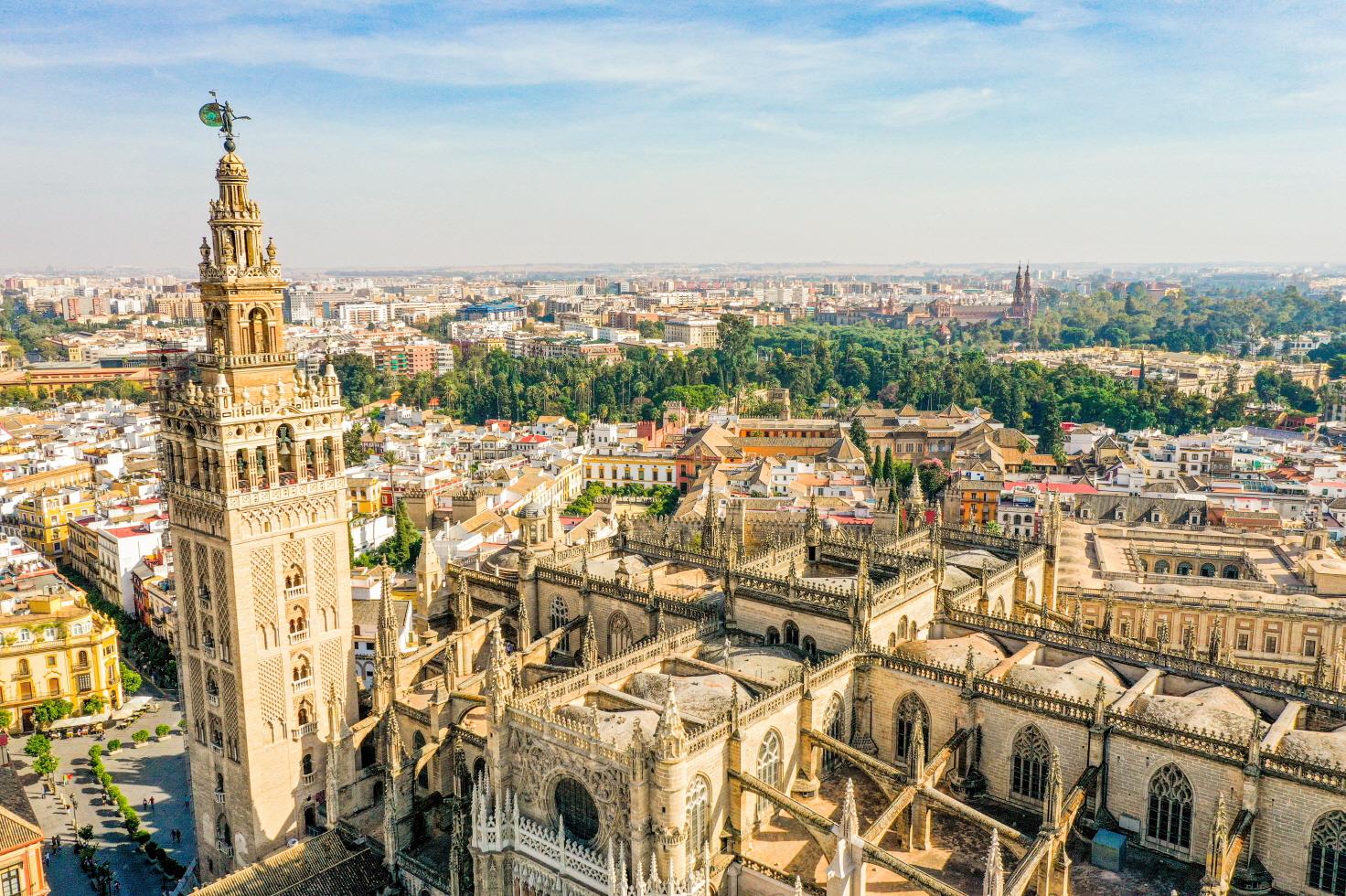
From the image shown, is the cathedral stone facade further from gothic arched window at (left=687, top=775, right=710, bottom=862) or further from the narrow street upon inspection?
the narrow street

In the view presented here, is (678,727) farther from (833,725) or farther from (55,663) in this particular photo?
(55,663)

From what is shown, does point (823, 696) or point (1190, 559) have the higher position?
point (823, 696)

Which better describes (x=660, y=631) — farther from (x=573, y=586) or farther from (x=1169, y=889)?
(x=1169, y=889)

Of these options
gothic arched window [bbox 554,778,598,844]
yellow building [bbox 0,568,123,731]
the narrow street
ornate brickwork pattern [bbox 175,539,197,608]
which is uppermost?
ornate brickwork pattern [bbox 175,539,197,608]

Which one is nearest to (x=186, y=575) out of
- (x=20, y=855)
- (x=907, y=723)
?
(x=20, y=855)

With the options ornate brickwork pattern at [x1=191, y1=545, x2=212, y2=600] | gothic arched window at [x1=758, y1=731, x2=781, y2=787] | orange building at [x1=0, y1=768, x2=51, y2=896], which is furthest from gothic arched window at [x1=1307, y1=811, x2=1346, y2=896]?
orange building at [x1=0, y1=768, x2=51, y2=896]

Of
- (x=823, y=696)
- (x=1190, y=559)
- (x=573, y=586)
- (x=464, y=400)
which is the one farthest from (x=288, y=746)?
(x=464, y=400)

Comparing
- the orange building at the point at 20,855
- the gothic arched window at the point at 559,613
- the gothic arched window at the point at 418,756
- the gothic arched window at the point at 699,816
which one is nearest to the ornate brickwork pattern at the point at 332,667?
the gothic arched window at the point at 418,756
